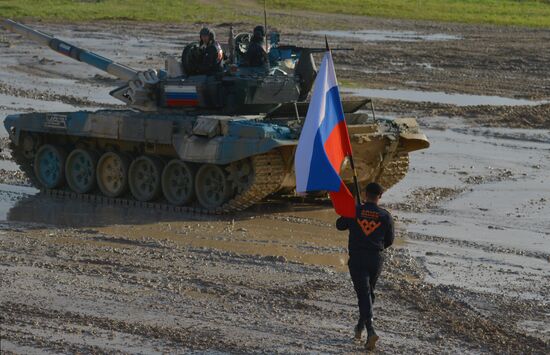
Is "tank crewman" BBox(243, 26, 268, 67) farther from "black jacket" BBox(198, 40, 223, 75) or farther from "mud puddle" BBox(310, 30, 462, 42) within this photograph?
"mud puddle" BBox(310, 30, 462, 42)

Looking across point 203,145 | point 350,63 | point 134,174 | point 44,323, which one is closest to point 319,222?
point 203,145

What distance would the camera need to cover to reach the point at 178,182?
18.0 meters

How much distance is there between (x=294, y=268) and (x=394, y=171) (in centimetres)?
494

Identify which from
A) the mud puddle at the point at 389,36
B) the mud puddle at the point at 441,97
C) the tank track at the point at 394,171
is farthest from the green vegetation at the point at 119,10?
the tank track at the point at 394,171

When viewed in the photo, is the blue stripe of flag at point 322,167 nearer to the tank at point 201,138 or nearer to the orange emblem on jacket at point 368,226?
the orange emblem on jacket at point 368,226

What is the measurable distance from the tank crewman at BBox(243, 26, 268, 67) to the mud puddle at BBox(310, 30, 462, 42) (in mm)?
23803

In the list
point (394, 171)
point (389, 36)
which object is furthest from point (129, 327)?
point (389, 36)

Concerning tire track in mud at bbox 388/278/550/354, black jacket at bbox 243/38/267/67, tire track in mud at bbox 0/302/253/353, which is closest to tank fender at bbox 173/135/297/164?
black jacket at bbox 243/38/267/67

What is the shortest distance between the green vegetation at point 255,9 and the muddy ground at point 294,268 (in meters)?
24.7

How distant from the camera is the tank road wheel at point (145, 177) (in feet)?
59.4

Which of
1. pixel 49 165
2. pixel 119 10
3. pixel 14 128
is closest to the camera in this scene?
pixel 49 165

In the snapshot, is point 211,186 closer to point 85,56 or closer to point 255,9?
point 85,56

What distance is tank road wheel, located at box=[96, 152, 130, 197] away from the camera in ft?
60.7

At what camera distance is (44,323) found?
440 inches
